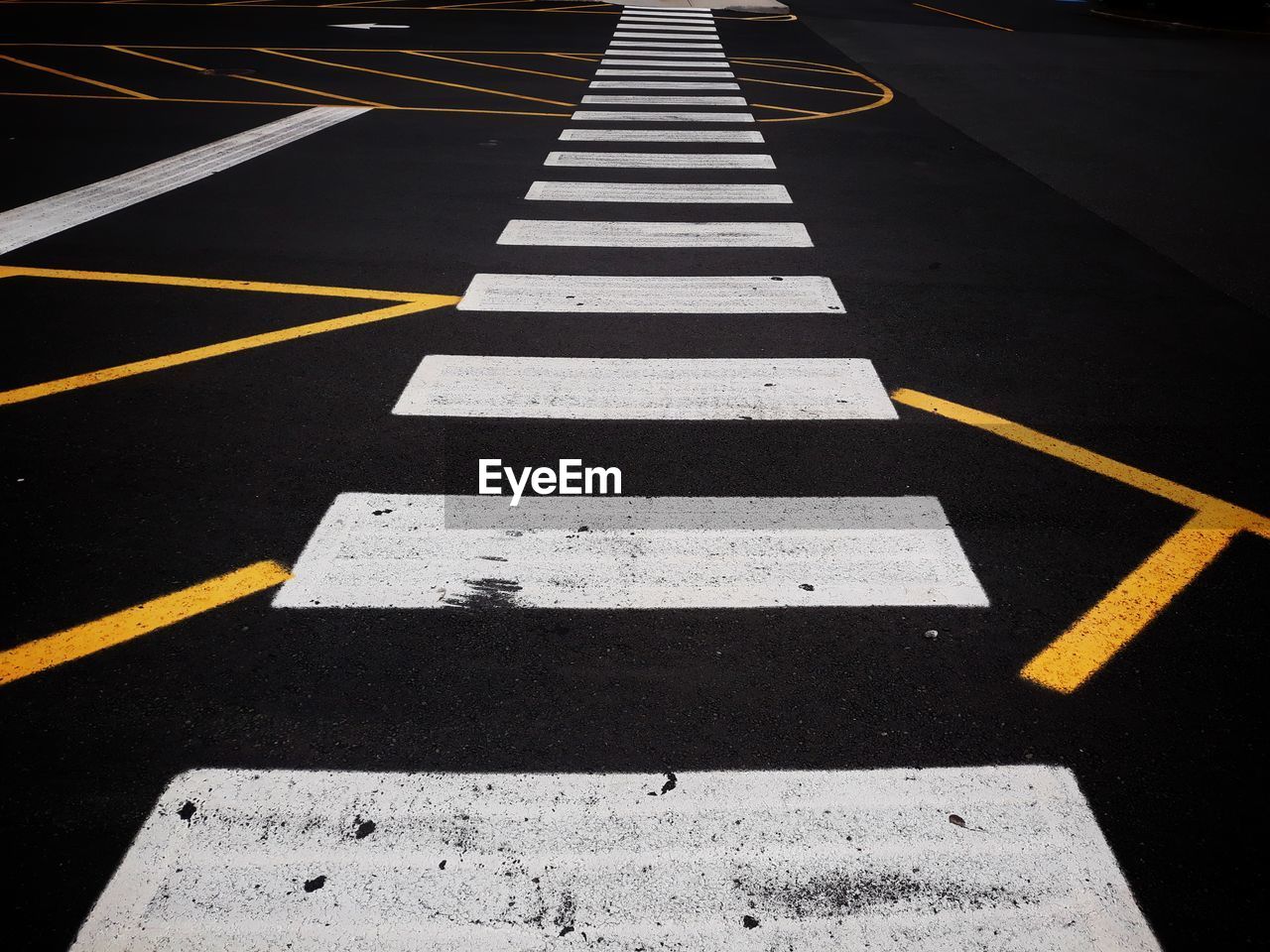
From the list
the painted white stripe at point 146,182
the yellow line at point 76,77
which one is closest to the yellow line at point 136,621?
the painted white stripe at point 146,182

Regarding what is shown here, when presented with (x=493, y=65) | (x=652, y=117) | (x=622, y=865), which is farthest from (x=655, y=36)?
(x=622, y=865)

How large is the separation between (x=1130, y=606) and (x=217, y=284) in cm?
617

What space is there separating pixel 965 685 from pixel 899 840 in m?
0.76

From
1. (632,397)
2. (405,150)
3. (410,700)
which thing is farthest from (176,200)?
(410,700)

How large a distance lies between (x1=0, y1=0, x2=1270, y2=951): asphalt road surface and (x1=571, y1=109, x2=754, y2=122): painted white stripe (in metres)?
2.98

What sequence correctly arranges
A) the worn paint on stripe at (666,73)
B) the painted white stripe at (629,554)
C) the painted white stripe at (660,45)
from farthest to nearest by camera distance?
the painted white stripe at (660,45)
the worn paint on stripe at (666,73)
the painted white stripe at (629,554)

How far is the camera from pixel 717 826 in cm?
271

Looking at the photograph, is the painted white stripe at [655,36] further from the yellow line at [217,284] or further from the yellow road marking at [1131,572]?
the yellow road marking at [1131,572]

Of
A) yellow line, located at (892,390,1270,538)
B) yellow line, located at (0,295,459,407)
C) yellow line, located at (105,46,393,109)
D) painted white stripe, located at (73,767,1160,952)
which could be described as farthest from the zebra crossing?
yellow line, located at (105,46,393,109)

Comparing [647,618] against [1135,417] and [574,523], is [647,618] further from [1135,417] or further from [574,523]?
[1135,417]

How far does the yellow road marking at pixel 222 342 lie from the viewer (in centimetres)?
509

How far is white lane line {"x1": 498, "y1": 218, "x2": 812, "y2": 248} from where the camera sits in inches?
298

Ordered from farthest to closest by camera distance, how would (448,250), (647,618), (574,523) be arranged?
(448,250) < (574,523) < (647,618)

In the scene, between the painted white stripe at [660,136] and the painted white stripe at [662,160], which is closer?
the painted white stripe at [662,160]
